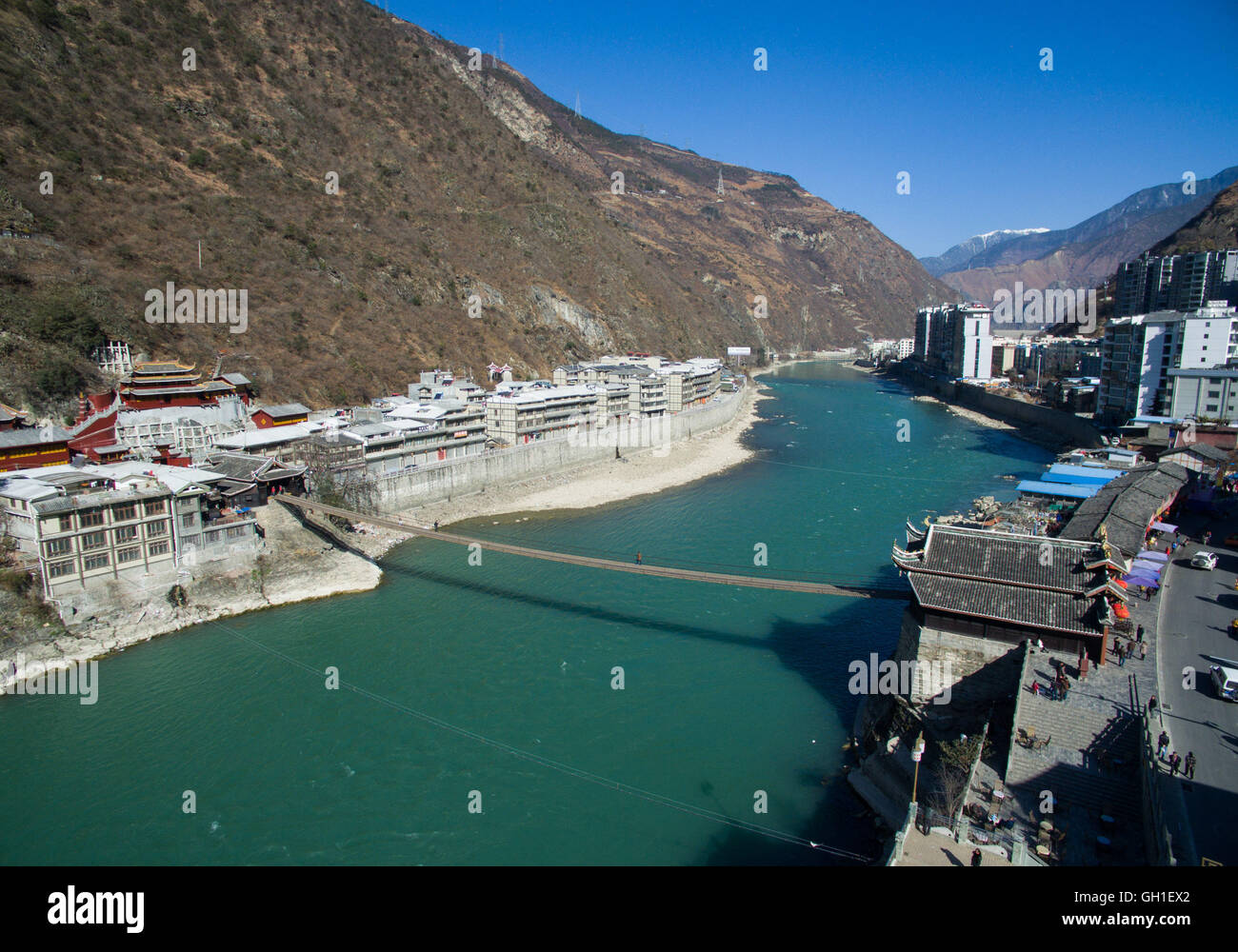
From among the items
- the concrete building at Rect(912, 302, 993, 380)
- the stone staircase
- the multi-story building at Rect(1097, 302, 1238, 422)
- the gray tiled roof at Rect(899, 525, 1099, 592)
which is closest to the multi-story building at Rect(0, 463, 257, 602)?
the gray tiled roof at Rect(899, 525, 1099, 592)

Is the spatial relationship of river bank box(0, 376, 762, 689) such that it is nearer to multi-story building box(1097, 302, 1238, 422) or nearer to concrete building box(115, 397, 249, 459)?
concrete building box(115, 397, 249, 459)

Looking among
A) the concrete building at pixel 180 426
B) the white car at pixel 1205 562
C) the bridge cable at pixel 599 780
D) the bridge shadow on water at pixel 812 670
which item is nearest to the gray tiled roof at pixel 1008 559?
the bridge shadow on water at pixel 812 670

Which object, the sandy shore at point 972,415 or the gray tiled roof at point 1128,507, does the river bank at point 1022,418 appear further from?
the gray tiled roof at point 1128,507

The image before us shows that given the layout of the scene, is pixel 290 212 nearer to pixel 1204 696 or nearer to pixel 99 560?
pixel 99 560

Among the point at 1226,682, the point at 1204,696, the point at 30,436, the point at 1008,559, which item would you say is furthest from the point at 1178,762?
the point at 30,436

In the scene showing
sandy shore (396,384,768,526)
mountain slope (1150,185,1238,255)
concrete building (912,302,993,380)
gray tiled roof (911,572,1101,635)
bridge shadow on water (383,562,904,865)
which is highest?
mountain slope (1150,185,1238,255)

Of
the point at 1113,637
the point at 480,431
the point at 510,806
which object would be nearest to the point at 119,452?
the point at 480,431

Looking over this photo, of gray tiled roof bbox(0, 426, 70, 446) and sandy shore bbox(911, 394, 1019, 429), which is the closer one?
gray tiled roof bbox(0, 426, 70, 446)
